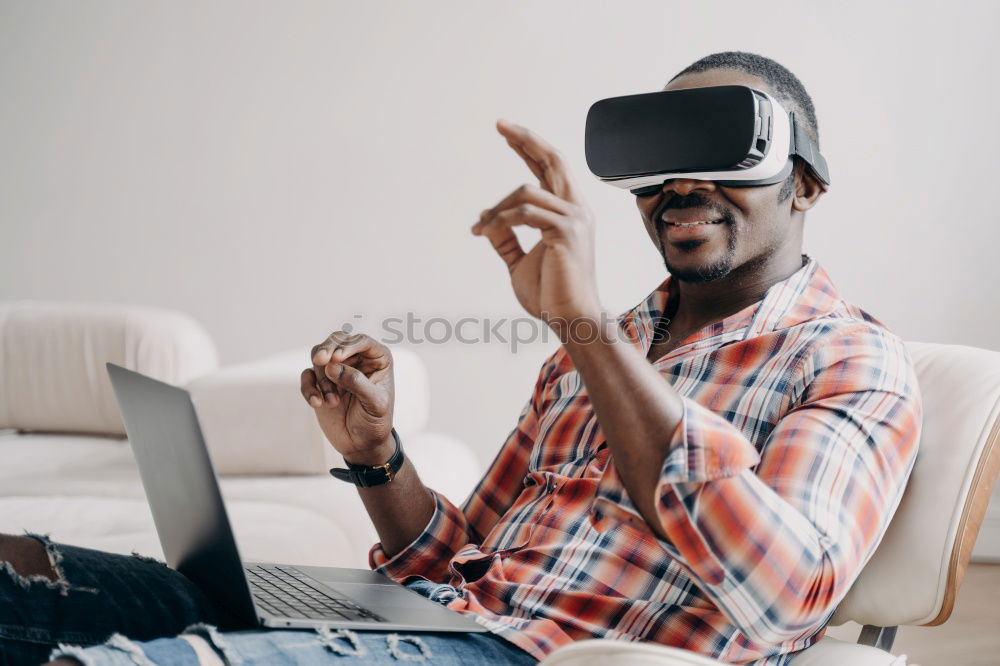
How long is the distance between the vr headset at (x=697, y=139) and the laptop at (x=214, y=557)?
22.0 inches

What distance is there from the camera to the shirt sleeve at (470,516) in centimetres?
121

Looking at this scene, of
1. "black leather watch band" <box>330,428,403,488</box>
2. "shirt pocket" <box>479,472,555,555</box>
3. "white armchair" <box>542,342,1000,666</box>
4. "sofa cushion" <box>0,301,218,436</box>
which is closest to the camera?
"white armchair" <box>542,342,1000,666</box>

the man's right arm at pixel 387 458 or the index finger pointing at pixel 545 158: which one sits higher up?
the index finger pointing at pixel 545 158

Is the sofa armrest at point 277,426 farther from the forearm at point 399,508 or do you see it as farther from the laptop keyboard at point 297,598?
the laptop keyboard at point 297,598

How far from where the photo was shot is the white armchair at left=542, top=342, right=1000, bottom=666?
0.95m

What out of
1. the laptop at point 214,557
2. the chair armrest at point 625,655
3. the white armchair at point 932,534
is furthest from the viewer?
the white armchair at point 932,534

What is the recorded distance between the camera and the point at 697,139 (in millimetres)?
1049

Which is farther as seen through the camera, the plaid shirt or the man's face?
the man's face

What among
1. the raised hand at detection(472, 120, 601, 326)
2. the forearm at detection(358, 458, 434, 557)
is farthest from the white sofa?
the raised hand at detection(472, 120, 601, 326)

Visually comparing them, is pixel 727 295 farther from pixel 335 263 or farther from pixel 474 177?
pixel 335 263

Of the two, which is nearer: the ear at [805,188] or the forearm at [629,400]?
the forearm at [629,400]

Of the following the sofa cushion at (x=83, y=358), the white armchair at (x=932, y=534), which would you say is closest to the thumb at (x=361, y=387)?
A: the white armchair at (x=932, y=534)

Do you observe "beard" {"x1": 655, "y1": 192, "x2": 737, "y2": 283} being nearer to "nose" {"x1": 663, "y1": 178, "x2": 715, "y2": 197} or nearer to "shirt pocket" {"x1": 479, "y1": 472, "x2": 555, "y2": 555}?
"nose" {"x1": 663, "y1": 178, "x2": 715, "y2": 197}

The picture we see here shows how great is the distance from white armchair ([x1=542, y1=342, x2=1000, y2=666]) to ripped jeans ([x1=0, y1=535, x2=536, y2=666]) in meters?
0.38
